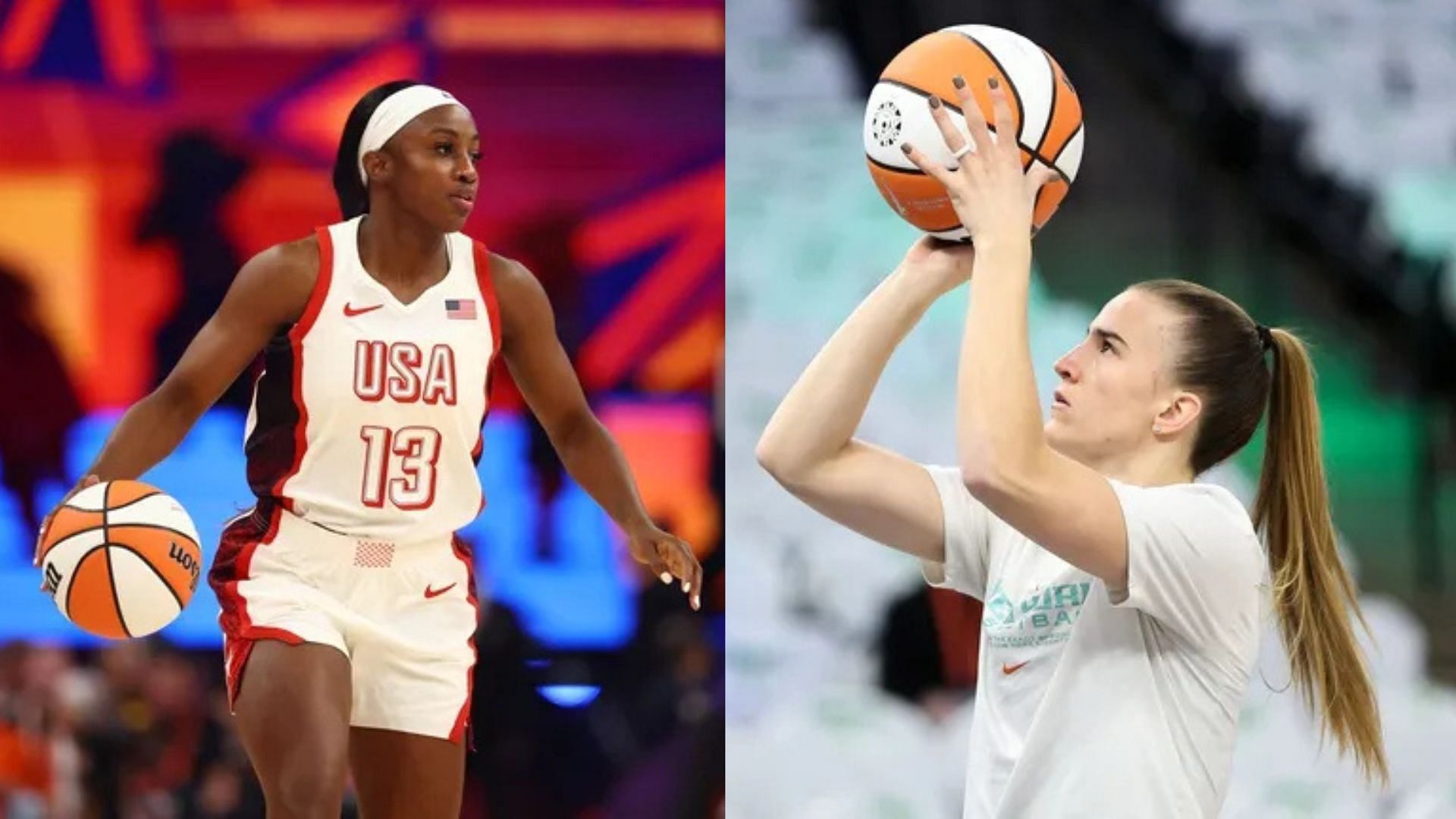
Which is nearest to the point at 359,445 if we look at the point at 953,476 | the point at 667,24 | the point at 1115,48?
the point at 953,476

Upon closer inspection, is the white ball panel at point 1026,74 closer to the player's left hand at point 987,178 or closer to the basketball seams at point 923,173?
the basketball seams at point 923,173

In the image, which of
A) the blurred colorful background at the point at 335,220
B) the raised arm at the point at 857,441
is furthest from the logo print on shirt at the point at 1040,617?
the blurred colorful background at the point at 335,220

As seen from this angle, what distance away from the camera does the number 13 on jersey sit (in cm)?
369

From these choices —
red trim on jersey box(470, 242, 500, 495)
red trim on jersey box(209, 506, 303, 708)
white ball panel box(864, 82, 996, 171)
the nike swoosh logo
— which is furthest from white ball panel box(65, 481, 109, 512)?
white ball panel box(864, 82, 996, 171)

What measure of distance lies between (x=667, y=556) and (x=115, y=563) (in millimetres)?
1088

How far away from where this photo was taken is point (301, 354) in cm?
373

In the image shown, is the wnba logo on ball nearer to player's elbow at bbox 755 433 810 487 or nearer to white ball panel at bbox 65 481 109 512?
player's elbow at bbox 755 433 810 487

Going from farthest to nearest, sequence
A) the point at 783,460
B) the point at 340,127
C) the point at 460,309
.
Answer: the point at 340,127
the point at 460,309
the point at 783,460

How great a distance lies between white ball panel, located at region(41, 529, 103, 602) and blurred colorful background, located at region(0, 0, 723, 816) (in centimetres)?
286

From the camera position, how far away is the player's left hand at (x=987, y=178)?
2055 mm

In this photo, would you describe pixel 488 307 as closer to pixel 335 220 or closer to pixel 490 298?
pixel 490 298

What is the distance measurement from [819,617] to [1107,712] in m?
4.21

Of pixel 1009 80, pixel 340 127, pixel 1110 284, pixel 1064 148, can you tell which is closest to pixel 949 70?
pixel 1009 80

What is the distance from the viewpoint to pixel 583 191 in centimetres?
648
